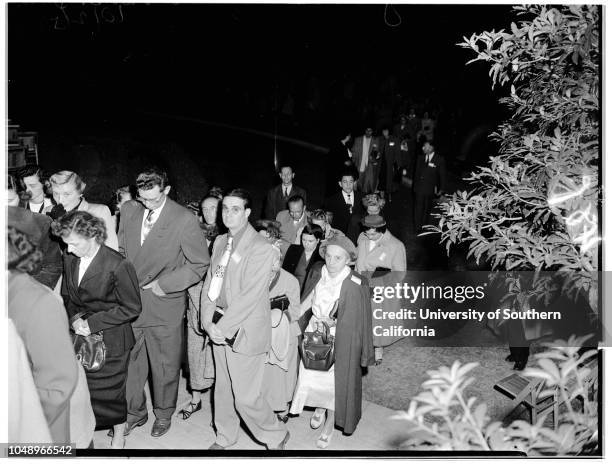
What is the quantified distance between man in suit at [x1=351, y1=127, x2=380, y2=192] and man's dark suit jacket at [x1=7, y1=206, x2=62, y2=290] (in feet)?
22.8

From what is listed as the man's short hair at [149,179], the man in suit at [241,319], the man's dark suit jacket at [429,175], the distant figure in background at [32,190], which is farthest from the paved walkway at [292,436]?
the man's dark suit jacket at [429,175]

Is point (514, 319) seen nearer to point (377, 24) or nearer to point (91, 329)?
point (91, 329)

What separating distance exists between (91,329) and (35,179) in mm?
1977

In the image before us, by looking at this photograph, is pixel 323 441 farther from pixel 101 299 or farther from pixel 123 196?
pixel 123 196

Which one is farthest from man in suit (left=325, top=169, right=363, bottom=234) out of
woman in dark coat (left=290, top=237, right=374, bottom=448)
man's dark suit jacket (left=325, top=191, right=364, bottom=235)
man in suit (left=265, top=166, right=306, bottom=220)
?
woman in dark coat (left=290, top=237, right=374, bottom=448)

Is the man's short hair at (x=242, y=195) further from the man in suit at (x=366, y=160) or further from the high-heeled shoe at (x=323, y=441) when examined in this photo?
the man in suit at (x=366, y=160)

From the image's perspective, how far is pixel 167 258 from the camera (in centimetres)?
428

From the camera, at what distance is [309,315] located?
446 centimetres

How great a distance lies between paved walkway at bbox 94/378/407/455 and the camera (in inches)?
170

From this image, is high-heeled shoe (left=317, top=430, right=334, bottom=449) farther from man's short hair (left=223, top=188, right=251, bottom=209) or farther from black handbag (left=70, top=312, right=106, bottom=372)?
man's short hair (left=223, top=188, right=251, bottom=209)

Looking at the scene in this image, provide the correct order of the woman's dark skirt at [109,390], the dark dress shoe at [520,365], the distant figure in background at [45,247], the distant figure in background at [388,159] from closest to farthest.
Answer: the woman's dark skirt at [109,390]
the distant figure in background at [45,247]
the dark dress shoe at [520,365]
the distant figure in background at [388,159]

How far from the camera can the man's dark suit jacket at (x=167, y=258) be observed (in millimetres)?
4250

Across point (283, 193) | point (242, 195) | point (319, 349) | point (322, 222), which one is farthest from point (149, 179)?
point (283, 193)

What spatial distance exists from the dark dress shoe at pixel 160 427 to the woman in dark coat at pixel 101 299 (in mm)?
452
